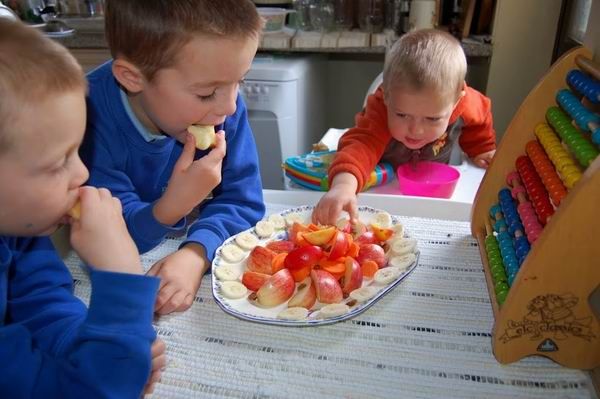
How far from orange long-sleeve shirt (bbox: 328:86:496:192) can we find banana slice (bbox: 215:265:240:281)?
0.41 meters

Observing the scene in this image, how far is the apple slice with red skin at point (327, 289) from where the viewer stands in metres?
0.72

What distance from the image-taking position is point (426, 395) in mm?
583

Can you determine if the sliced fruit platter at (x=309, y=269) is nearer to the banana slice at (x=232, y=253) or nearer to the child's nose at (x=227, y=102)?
the banana slice at (x=232, y=253)

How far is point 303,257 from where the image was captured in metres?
0.76

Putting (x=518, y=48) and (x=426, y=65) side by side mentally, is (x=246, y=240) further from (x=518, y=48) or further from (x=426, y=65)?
(x=518, y=48)

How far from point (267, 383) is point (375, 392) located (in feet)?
0.42

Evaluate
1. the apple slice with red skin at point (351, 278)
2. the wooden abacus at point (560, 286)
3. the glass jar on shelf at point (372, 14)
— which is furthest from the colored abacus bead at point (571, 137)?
the glass jar on shelf at point (372, 14)

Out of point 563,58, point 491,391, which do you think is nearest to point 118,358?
point 491,391

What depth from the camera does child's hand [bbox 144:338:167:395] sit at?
0.59m

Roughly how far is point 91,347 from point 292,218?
0.47m

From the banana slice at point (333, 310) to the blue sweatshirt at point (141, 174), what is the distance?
0.77 feet

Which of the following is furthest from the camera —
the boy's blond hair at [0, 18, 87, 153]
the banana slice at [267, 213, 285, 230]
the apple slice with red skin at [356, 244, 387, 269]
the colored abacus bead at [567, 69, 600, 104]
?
the banana slice at [267, 213, 285, 230]

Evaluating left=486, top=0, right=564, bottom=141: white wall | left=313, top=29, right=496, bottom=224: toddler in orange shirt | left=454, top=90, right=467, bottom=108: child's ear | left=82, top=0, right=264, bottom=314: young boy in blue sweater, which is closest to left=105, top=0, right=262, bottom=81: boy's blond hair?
left=82, top=0, right=264, bottom=314: young boy in blue sweater

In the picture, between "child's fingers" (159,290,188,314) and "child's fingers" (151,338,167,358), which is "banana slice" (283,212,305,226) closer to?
"child's fingers" (159,290,188,314)
